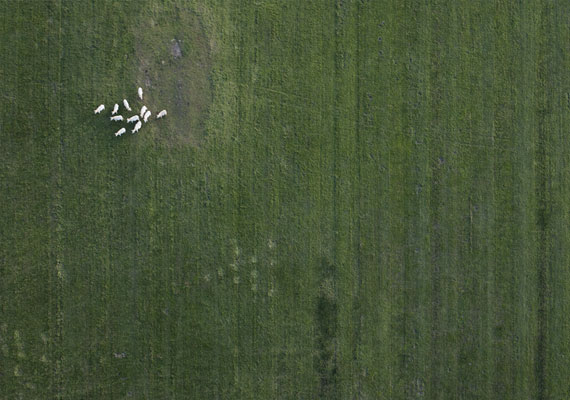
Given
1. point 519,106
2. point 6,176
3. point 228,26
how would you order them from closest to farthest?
1. point 6,176
2. point 228,26
3. point 519,106

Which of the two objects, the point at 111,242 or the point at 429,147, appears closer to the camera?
the point at 111,242

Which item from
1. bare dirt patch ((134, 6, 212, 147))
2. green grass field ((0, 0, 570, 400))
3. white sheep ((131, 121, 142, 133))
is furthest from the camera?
bare dirt patch ((134, 6, 212, 147))

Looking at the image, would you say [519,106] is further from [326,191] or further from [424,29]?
[326,191]

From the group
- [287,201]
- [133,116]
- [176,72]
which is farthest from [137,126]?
[287,201]

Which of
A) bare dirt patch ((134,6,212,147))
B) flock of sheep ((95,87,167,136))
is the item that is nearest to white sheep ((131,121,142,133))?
flock of sheep ((95,87,167,136))

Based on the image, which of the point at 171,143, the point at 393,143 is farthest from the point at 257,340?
the point at 393,143

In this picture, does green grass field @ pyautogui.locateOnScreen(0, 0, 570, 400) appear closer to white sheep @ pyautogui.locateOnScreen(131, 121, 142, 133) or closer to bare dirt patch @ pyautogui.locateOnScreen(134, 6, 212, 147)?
bare dirt patch @ pyautogui.locateOnScreen(134, 6, 212, 147)
